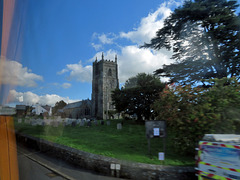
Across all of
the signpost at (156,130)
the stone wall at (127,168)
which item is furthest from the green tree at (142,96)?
the stone wall at (127,168)

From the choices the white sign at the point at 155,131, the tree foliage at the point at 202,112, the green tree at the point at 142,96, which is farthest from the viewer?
the green tree at the point at 142,96

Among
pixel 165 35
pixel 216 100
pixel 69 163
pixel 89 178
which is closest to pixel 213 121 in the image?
pixel 216 100

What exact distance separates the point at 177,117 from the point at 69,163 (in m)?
6.29

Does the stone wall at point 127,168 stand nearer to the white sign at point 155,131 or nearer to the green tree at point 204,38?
the white sign at point 155,131

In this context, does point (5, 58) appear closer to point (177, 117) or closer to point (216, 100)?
point (177, 117)

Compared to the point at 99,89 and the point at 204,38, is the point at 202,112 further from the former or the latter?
the point at 99,89

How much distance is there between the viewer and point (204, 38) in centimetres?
1395

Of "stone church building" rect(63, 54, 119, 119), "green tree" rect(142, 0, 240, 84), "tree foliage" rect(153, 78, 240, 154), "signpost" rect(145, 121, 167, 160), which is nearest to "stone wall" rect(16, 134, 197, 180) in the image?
"tree foliage" rect(153, 78, 240, 154)

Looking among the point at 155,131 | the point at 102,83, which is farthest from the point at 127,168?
the point at 102,83

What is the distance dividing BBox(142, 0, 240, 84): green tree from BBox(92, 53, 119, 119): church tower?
184 feet

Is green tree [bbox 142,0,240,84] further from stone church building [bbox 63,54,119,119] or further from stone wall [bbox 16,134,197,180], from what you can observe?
stone church building [bbox 63,54,119,119]

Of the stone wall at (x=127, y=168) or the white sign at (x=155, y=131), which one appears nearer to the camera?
the stone wall at (x=127, y=168)

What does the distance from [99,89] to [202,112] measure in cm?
6927

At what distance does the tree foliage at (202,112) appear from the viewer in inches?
276
